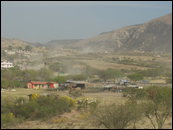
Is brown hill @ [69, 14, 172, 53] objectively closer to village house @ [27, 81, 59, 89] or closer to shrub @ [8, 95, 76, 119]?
village house @ [27, 81, 59, 89]

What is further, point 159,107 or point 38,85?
point 38,85

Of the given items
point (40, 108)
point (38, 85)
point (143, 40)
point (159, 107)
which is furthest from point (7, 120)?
point (143, 40)

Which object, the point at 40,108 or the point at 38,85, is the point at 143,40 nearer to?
the point at 38,85

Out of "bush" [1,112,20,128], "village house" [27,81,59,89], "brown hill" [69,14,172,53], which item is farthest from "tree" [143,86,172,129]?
"brown hill" [69,14,172,53]

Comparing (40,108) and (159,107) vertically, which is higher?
(159,107)

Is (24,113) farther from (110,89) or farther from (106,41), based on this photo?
(106,41)

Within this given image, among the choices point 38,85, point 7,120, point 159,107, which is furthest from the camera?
point 38,85

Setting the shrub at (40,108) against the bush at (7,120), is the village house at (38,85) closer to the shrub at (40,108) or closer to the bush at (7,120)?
the shrub at (40,108)

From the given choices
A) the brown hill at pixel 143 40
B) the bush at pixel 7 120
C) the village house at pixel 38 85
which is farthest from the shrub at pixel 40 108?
the brown hill at pixel 143 40

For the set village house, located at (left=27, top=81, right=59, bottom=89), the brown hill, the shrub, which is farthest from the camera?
the brown hill

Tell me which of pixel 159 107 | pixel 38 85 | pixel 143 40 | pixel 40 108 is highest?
pixel 143 40

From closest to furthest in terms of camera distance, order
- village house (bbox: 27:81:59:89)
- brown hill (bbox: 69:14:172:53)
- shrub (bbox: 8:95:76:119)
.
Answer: shrub (bbox: 8:95:76:119) < village house (bbox: 27:81:59:89) < brown hill (bbox: 69:14:172:53)
